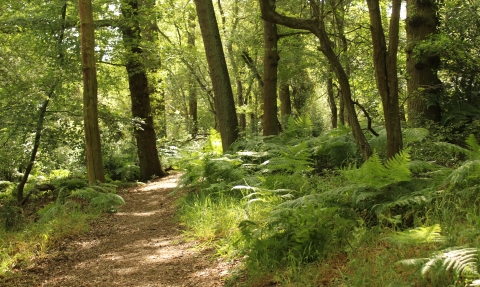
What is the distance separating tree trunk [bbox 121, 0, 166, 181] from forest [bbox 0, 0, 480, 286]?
2.3 inches

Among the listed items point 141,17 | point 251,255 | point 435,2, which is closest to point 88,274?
point 251,255

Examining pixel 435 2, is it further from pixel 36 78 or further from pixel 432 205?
pixel 36 78

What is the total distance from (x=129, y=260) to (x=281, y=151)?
269 cm

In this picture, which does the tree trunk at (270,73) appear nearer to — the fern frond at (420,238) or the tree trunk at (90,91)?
the tree trunk at (90,91)

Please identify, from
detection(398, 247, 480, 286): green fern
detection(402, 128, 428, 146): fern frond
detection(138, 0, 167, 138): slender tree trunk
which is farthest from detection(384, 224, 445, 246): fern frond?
detection(138, 0, 167, 138): slender tree trunk

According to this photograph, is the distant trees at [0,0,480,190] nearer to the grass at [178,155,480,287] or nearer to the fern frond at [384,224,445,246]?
the grass at [178,155,480,287]

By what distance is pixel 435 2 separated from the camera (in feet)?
28.6

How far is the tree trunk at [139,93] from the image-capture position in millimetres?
12516

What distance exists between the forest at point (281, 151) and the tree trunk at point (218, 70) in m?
0.03

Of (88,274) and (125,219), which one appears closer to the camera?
(88,274)

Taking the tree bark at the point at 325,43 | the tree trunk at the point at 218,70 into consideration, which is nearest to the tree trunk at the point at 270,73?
the tree trunk at the point at 218,70

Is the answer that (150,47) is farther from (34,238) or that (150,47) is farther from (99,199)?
(34,238)

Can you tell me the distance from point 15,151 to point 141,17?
5.39 meters

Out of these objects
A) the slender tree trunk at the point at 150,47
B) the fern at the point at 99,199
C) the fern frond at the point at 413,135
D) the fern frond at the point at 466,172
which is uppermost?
the slender tree trunk at the point at 150,47
